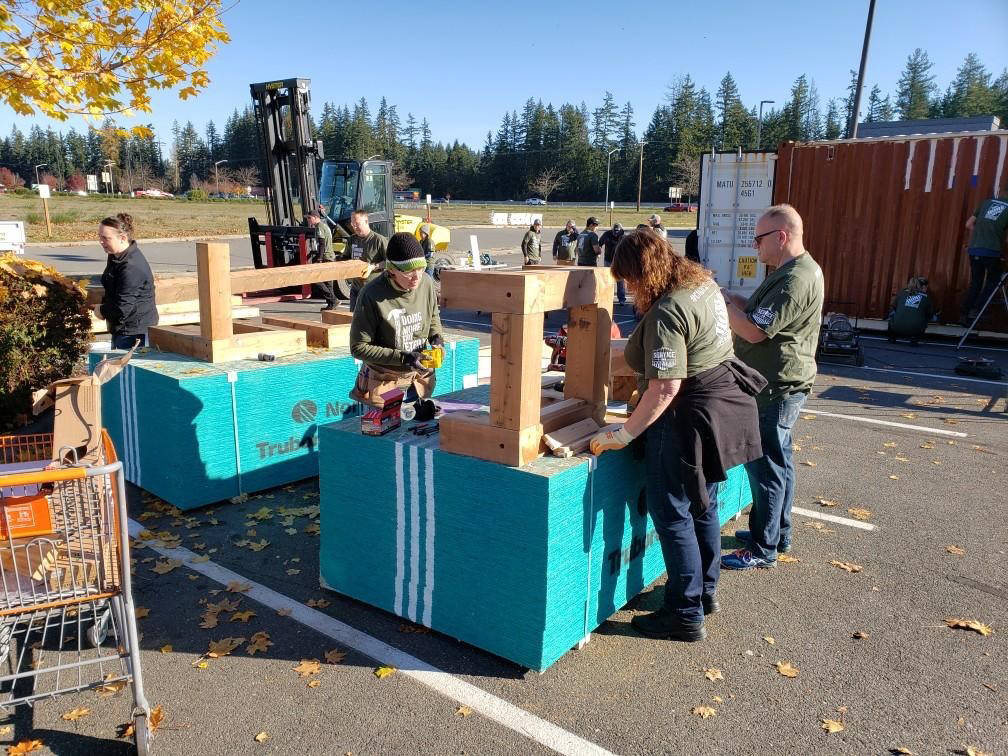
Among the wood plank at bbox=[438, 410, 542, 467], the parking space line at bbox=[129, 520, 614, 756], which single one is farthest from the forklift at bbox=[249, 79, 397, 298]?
the wood plank at bbox=[438, 410, 542, 467]

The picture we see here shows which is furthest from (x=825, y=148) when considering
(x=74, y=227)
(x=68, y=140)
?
(x=68, y=140)

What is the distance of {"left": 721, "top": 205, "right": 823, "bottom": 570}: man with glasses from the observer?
4281mm

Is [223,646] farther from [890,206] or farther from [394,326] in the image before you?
[890,206]

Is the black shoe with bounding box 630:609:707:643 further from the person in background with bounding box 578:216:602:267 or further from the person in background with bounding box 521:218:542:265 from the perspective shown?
the person in background with bounding box 578:216:602:267

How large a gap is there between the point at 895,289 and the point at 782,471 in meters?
10.6

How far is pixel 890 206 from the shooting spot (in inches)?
518

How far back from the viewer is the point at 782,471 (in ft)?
15.0

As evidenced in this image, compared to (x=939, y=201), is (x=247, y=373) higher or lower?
lower

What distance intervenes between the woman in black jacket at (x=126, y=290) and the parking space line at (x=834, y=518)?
5490 millimetres

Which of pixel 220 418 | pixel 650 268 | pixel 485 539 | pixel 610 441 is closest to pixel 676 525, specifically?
pixel 610 441

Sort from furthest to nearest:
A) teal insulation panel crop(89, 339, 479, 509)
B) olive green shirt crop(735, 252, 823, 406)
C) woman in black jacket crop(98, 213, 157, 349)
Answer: woman in black jacket crop(98, 213, 157, 349) → teal insulation panel crop(89, 339, 479, 509) → olive green shirt crop(735, 252, 823, 406)

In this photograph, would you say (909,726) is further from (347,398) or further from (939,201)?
(939,201)

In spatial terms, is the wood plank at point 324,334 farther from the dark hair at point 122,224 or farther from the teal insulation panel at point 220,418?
the dark hair at point 122,224

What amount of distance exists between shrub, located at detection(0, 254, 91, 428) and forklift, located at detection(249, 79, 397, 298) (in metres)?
7.97
